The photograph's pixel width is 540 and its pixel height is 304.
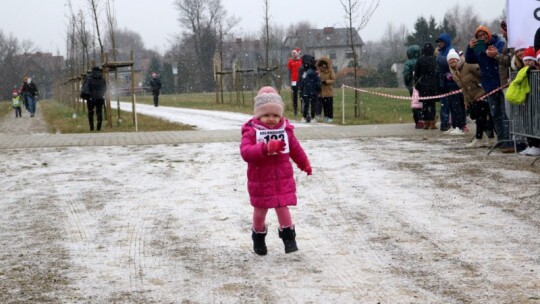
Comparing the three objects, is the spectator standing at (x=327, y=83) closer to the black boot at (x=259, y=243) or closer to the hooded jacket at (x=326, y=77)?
the hooded jacket at (x=326, y=77)

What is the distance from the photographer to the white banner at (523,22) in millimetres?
11438

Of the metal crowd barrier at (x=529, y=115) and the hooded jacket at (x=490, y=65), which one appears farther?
the hooded jacket at (x=490, y=65)

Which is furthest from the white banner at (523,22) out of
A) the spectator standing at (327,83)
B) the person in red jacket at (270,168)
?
the spectator standing at (327,83)

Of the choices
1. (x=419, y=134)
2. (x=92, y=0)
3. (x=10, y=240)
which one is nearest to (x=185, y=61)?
(x=92, y=0)

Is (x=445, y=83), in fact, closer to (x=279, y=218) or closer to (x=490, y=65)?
(x=490, y=65)

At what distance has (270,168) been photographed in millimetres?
6043

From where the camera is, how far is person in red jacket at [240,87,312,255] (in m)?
6.04

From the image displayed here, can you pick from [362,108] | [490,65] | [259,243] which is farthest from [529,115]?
[362,108]

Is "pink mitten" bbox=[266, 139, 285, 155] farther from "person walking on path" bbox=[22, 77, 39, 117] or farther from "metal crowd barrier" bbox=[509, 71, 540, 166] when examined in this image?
"person walking on path" bbox=[22, 77, 39, 117]

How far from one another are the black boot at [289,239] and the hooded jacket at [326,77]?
15.0 m

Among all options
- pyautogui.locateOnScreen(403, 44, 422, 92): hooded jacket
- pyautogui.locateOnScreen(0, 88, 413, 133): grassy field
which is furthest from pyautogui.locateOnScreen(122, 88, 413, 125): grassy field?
pyautogui.locateOnScreen(403, 44, 422, 92): hooded jacket

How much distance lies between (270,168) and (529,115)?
669 cm

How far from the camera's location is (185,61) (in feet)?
361

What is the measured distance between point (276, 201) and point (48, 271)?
181cm
